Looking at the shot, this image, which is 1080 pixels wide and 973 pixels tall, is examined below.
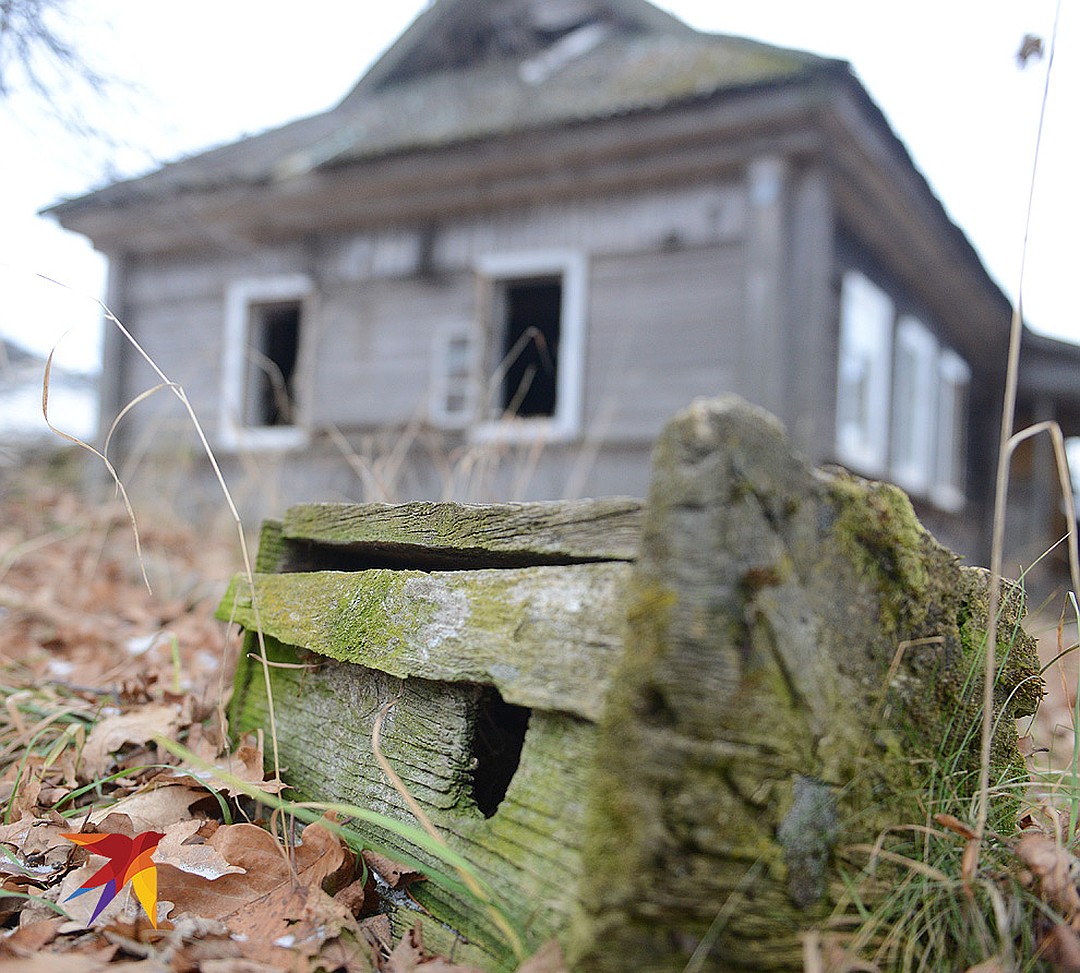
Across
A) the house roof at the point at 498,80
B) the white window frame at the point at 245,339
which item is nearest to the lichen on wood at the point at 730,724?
the house roof at the point at 498,80

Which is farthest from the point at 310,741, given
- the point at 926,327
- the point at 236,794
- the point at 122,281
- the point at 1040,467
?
the point at 1040,467

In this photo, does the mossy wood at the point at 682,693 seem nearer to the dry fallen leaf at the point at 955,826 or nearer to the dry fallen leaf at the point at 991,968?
the dry fallen leaf at the point at 955,826

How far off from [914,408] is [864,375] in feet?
4.63

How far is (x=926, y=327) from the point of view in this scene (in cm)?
838

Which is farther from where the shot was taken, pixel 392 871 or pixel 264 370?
pixel 264 370

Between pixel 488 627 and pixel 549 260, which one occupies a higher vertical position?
pixel 549 260

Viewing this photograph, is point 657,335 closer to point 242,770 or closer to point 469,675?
point 242,770

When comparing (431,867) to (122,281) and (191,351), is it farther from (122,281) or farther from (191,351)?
(122,281)

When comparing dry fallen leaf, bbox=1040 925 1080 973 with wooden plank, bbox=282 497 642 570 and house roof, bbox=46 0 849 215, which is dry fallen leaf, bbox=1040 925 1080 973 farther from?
house roof, bbox=46 0 849 215

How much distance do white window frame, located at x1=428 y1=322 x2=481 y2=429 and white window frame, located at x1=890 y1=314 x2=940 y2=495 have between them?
340 cm

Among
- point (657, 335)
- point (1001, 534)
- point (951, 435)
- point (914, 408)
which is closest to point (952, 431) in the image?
point (951, 435)

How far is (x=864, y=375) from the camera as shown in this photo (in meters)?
6.80

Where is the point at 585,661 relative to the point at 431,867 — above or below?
above

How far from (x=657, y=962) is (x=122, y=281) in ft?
27.8
